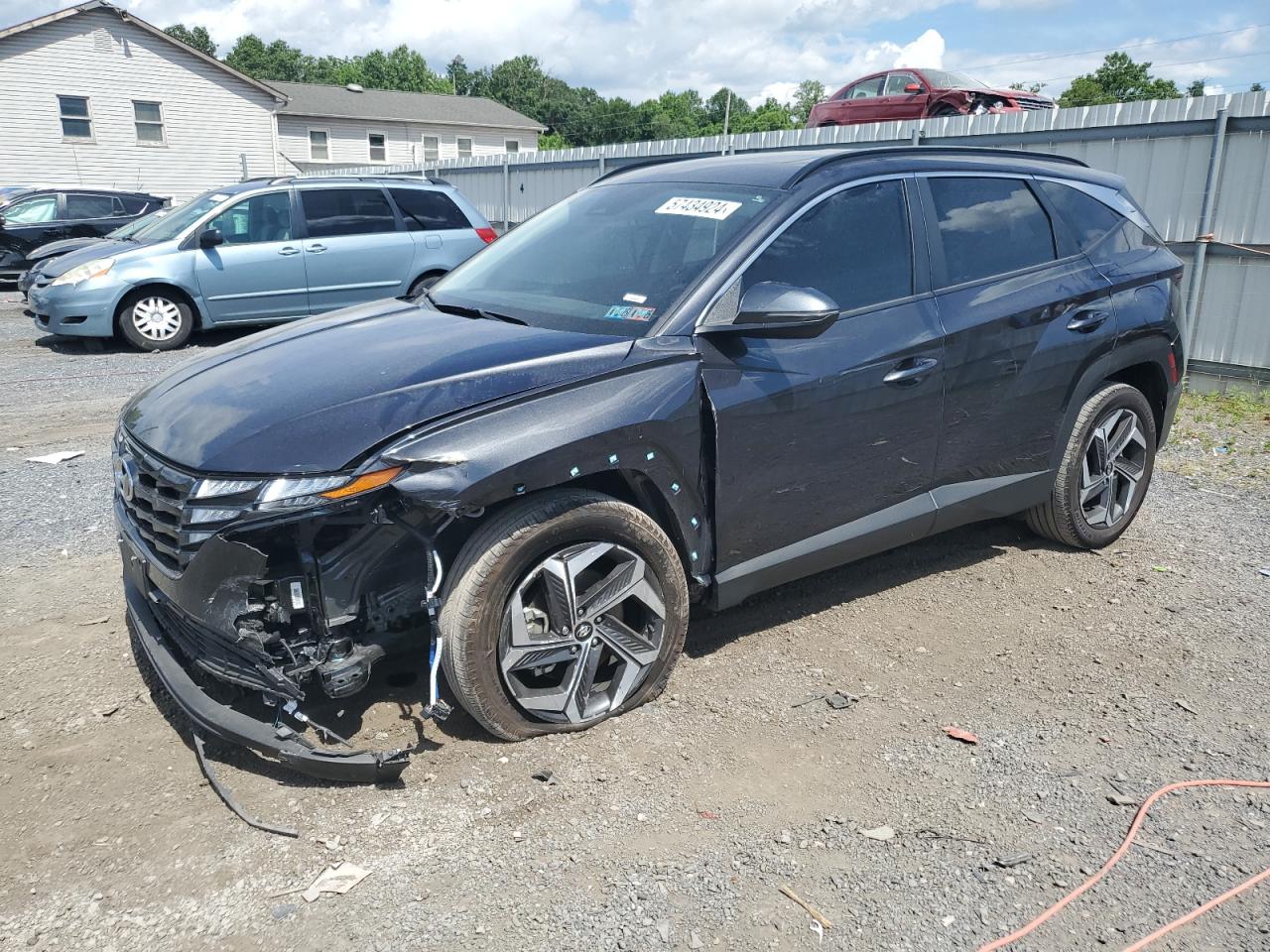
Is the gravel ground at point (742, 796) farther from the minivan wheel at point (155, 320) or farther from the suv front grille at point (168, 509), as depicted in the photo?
the minivan wheel at point (155, 320)

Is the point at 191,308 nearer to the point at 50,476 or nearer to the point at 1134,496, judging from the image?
the point at 50,476

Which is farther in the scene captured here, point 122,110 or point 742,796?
point 122,110

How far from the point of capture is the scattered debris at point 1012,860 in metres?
2.83

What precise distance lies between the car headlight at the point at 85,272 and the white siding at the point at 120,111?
21.5 metres

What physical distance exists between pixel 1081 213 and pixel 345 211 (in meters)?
8.77

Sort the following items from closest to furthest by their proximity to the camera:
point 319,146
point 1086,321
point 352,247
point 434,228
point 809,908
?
point 809,908
point 1086,321
point 352,247
point 434,228
point 319,146

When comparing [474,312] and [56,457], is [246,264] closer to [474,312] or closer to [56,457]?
[56,457]

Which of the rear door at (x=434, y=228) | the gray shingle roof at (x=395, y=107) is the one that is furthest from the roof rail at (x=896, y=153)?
the gray shingle roof at (x=395, y=107)

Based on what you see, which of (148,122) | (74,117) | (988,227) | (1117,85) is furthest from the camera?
(1117,85)

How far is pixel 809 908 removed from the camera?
8.67 ft

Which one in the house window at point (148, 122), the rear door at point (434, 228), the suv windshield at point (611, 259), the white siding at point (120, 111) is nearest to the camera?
the suv windshield at point (611, 259)

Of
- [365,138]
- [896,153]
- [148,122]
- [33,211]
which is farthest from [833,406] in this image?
[365,138]

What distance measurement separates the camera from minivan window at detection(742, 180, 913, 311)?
146 inches

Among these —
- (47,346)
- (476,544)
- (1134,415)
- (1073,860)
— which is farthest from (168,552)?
(47,346)
